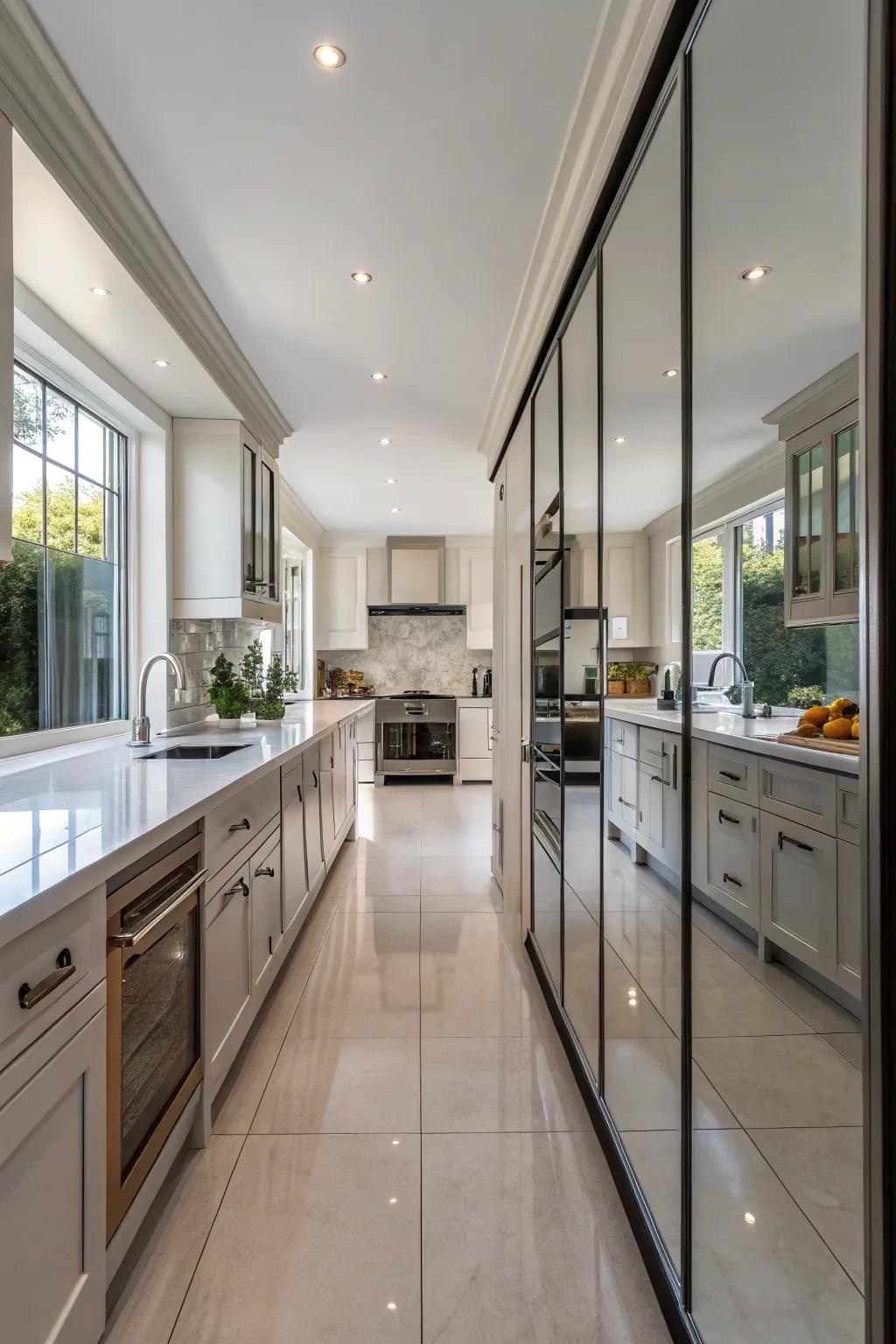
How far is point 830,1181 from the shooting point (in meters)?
0.75

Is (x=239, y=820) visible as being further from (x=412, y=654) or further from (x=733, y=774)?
(x=412, y=654)

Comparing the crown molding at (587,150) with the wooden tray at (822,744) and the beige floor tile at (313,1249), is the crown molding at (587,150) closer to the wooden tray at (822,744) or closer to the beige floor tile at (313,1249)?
the wooden tray at (822,744)

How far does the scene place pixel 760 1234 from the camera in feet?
3.00

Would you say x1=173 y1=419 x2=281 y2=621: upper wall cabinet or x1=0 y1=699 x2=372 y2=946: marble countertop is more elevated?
x1=173 y1=419 x2=281 y2=621: upper wall cabinet

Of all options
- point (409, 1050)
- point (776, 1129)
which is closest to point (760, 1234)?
point (776, 1129)

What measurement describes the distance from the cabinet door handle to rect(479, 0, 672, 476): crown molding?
4.49ft

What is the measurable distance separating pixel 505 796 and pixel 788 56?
3.14m

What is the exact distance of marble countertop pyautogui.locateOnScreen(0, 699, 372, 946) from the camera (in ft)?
3.43

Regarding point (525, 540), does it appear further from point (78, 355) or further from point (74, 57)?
point (74, 57)

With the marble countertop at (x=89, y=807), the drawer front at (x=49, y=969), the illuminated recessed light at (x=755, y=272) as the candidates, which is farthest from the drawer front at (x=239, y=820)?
the illuminated recessed light at (x=755, y=272)

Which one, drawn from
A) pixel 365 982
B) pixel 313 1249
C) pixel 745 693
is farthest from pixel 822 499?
pixel 365 982

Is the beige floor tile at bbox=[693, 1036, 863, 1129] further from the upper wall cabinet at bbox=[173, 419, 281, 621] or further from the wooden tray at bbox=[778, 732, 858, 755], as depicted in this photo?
the upper wall cabinet at bbox=[173, 419, 281, 621]

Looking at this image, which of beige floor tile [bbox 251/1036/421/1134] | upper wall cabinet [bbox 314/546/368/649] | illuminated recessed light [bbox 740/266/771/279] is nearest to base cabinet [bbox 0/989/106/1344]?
beige floor tile [bbox 251/1036/421/1134]

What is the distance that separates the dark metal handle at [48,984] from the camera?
3.19 feet
